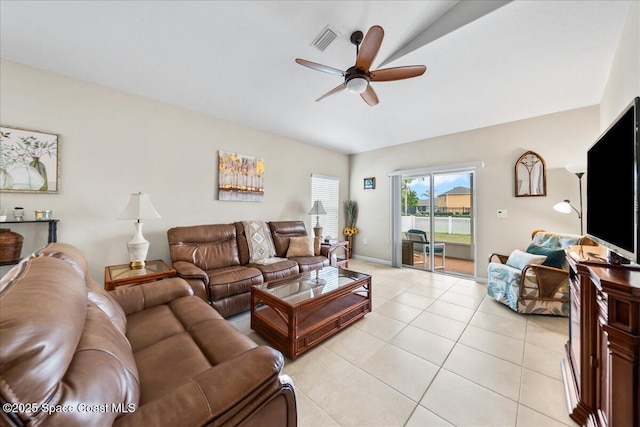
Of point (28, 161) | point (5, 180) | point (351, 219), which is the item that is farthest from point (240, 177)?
point (351, 219)

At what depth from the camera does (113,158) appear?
2.75 meters

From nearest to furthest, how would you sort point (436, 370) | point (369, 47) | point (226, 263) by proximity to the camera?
point (369, 47) < point (436, 370) < point (226, 263)

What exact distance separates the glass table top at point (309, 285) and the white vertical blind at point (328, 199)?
7.26 ft

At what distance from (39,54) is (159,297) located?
2.54 m

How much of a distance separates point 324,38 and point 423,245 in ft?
13.3

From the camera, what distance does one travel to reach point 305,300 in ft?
6.87

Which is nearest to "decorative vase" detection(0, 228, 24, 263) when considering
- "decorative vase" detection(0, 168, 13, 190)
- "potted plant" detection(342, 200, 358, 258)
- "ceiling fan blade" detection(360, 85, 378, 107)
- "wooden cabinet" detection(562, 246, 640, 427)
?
"decorative vase" detection(0, 168, 13, 190)

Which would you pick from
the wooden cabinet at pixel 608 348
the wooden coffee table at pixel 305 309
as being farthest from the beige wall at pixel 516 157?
the wooden coffee table at pixel 305 309

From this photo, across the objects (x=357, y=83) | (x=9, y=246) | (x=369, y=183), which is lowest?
(x=9, y=246)

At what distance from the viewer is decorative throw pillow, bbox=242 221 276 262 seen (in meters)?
3.45

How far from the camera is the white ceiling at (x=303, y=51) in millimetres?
1714

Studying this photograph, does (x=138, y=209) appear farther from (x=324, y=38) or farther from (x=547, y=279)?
(x=547, y=279)

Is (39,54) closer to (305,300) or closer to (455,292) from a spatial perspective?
(305,300)

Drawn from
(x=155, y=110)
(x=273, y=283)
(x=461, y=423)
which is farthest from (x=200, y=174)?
(x=461, y=423)
